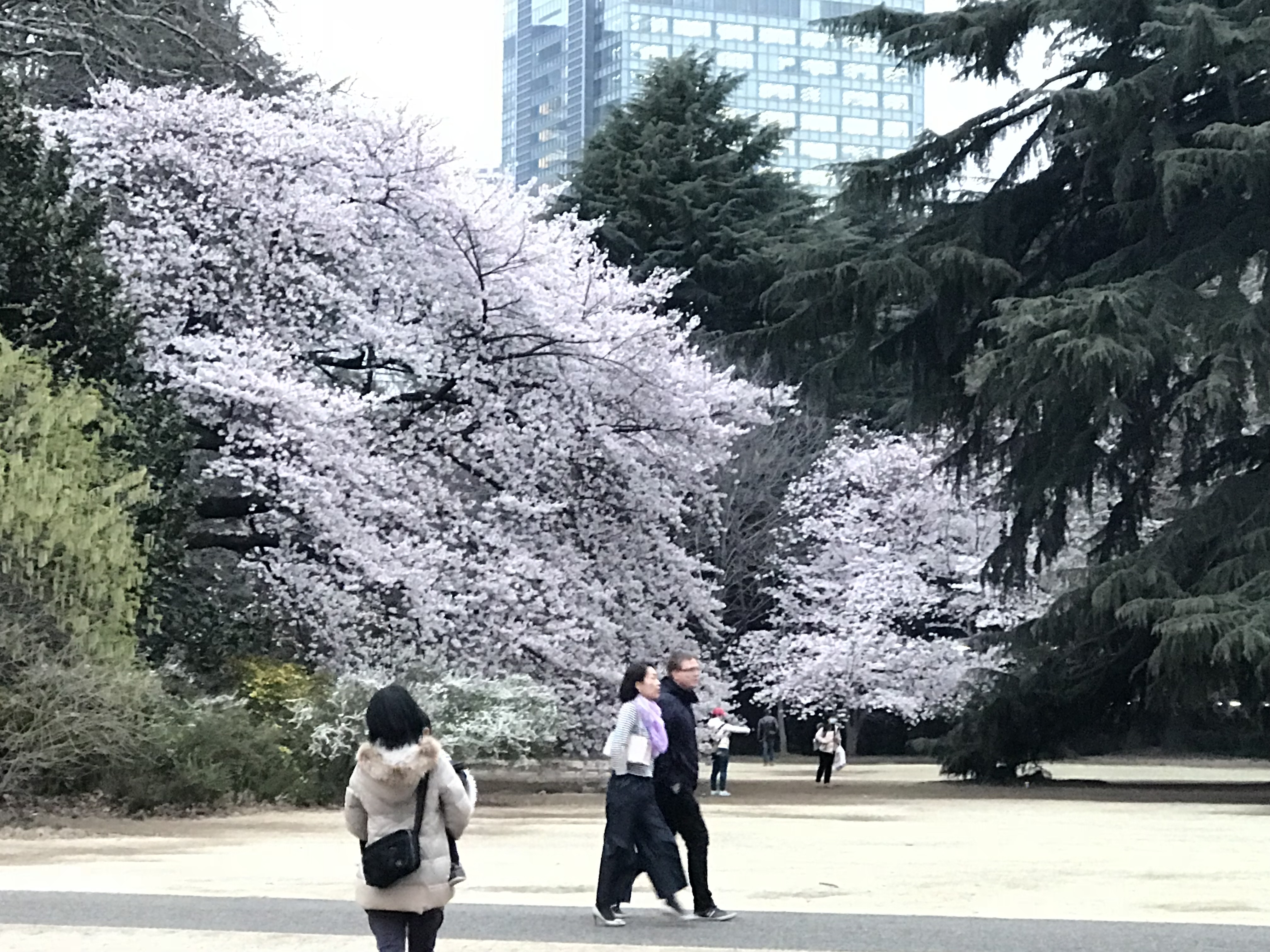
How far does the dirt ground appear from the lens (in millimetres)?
11883

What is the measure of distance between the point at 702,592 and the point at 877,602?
18288 millimetres

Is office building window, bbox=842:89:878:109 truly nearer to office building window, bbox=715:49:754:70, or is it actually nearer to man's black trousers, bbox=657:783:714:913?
office building window, bbox=715:49:754:70

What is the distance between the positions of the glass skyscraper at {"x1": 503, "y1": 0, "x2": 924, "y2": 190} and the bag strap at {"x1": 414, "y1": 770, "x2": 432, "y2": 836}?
15480 cm

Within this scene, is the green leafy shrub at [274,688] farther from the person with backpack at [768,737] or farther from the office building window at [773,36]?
the office building window at [773,36]

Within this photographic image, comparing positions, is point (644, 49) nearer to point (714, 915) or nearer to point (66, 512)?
point (66, 512)

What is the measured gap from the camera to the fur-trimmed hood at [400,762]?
666 cm

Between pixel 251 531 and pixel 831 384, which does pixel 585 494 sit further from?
pixel 831 384

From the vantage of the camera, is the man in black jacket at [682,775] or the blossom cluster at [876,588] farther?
the blossom cluster at [876,588]

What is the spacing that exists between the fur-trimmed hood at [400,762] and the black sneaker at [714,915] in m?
4.31

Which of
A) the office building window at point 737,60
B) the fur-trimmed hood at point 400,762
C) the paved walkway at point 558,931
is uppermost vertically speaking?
the office building window at point 737,60

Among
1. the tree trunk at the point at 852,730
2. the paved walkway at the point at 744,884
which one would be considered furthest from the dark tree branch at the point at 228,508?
A: the tree trunk at the point at 852,730

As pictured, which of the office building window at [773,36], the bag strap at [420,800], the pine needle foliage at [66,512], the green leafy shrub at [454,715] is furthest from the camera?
the office building window at [773,36]

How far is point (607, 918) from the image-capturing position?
10539 millimetres

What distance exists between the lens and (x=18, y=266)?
71.2 feet
